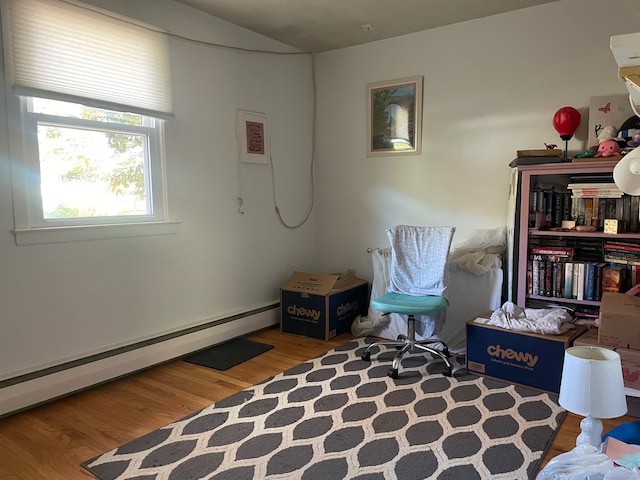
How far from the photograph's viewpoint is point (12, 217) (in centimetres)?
254

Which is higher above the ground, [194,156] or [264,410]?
[194,156]

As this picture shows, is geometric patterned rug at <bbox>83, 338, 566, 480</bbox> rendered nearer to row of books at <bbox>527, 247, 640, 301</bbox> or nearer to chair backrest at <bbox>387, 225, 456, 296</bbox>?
chair backrest at <bbox>387, 225, 456, 296</bbox>

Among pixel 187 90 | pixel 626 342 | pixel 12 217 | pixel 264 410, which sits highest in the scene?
pixel 187 90

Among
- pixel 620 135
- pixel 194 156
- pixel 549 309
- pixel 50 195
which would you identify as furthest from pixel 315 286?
pixel 620 135

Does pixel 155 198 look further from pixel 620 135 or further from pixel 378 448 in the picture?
pixel 620 135

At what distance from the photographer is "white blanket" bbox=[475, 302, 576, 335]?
2838 mm

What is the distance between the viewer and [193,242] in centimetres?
351

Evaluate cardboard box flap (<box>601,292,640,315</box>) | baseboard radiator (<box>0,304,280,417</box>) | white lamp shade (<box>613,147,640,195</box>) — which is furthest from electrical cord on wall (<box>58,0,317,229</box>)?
white lamp shade (<box>613,147,640,195</box>)

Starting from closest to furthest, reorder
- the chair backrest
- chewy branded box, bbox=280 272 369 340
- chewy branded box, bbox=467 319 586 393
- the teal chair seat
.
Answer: chewy branded box, bbox=467 319 586 393
the teal chair seat
the chair backrest
chewy branded box, bbox=280 272 369 340

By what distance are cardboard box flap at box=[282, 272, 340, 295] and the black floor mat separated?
0.56 meters

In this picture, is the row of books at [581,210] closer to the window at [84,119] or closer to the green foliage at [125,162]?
A: the window at [84,119]

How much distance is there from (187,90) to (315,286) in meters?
1.81

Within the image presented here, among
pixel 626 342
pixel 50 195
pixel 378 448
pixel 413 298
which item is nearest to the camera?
pixel 378 448

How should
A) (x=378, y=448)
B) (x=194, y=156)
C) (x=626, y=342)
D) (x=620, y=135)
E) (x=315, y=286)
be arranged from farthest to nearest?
(x=315, y=286) < (x=194, y=156) < (x=620, y=135) < (x=626, y=342) < (x=378, y=448)
